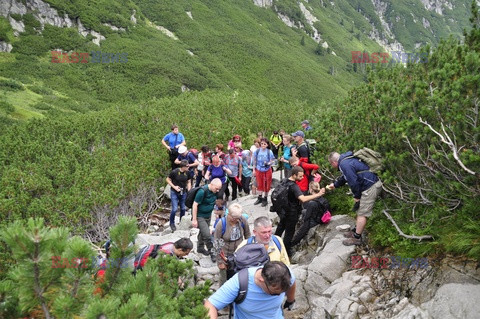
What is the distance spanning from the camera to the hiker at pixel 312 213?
27.3ft

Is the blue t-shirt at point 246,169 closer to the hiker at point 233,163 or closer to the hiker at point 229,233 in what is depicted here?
the hiker at point 233,163

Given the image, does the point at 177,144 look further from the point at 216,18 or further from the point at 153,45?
the point at 216,18

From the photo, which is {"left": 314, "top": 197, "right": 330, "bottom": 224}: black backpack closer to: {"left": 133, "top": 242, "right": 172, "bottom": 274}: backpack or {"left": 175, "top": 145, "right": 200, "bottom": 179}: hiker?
{"left": 133, "top": 242, "right": 172, "bottom": 274}: backpack

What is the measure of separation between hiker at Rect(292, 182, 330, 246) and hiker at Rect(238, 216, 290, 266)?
11.4ft

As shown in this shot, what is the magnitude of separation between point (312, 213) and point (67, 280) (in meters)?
6.49

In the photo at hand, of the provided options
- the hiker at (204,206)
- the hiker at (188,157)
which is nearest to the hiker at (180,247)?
the hiker at (204,206)

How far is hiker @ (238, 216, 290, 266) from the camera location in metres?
4.61

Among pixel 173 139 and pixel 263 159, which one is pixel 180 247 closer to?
pixel 263 159

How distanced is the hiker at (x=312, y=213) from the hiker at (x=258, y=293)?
471cm

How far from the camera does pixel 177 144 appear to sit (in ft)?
43.8

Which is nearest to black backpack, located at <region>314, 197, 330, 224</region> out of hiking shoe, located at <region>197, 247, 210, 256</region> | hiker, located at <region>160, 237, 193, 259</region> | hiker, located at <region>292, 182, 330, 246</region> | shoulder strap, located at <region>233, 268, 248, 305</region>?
hiker, located at <region>292, 182, 330, 246</region>

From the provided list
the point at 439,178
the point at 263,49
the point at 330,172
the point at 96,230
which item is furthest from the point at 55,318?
the point at 263,49

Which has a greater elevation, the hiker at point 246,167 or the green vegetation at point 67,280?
the green vegetation at point 67,280

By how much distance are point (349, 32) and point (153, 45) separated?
424 feet
